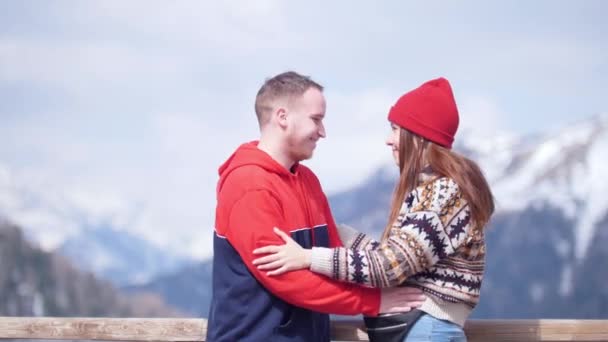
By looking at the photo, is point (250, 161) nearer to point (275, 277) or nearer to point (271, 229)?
point (271, 229)

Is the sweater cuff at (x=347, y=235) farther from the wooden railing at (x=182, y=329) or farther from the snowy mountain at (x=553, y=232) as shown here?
the snowy mountain at (x=553, y=232)

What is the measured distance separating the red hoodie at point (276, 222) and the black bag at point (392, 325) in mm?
59

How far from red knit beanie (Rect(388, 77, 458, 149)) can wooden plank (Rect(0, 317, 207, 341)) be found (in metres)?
1.45

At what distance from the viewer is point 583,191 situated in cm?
13025

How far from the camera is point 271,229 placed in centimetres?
398

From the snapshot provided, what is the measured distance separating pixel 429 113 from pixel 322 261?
0.75 m

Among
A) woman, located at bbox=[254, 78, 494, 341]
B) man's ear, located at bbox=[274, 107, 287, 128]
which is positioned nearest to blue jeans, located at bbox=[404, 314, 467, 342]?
woman, located at bbox=[254, 78, 494, 341]

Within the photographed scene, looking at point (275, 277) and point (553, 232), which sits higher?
point (275, 277)

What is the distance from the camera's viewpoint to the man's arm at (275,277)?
13.0ft

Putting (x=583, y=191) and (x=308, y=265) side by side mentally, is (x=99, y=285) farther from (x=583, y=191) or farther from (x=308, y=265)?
(x=308, y=265)

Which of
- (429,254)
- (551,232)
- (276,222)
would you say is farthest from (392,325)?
(551,232)

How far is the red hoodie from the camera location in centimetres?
397

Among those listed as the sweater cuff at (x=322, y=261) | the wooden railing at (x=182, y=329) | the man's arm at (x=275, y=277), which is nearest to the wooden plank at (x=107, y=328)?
the wooden railing at (x=182, y=329)

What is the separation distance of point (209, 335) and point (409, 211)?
98 cm
